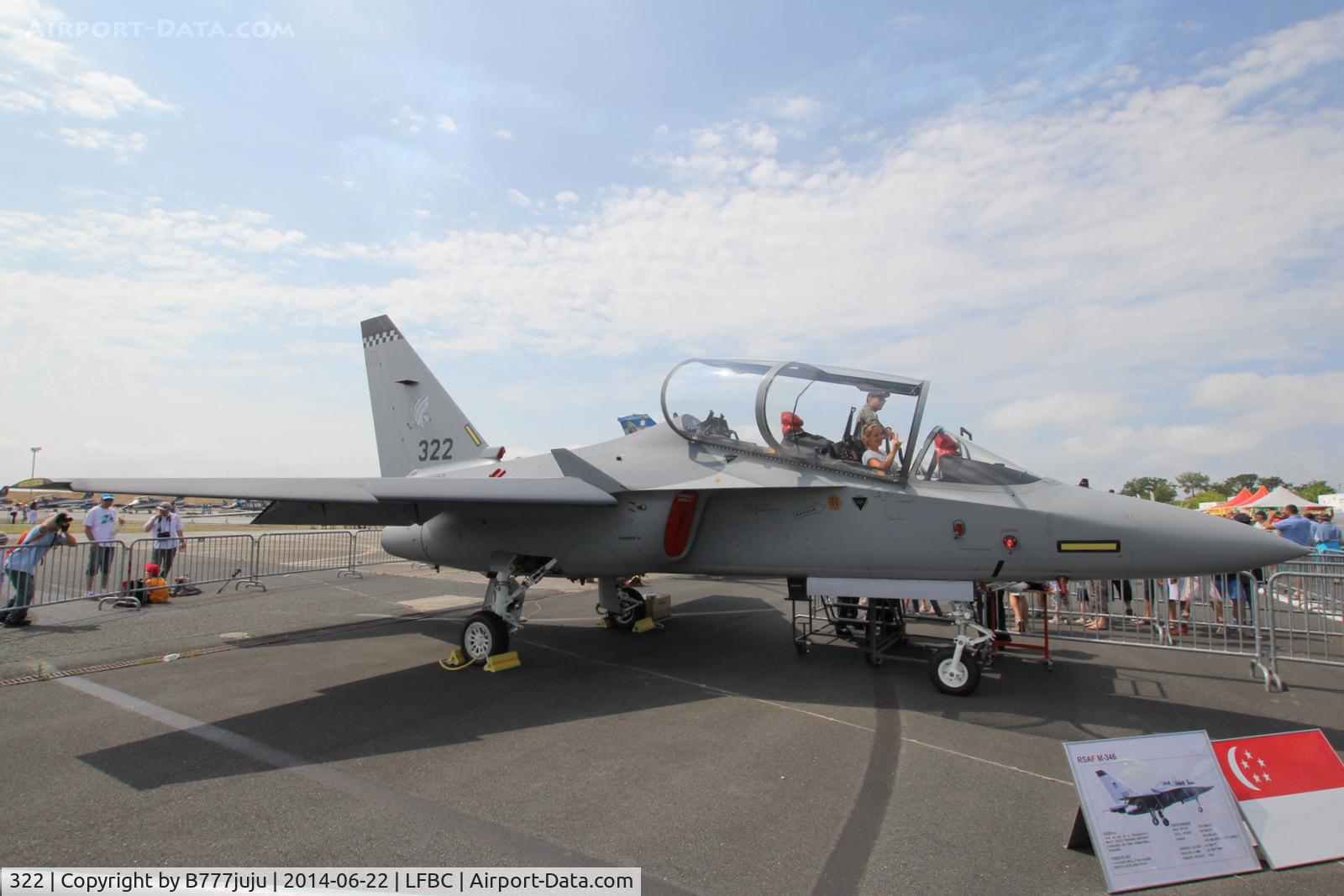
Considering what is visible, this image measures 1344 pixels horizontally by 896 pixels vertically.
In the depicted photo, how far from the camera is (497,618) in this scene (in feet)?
21.8

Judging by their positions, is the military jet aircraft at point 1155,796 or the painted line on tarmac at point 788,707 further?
the painted line on tarmac at point 788,707

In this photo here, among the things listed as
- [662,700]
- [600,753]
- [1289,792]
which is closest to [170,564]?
[662,700]

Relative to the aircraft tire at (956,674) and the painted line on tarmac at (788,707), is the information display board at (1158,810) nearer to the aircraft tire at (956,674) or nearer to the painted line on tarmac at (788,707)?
the painted line on tarmac at (788,707)

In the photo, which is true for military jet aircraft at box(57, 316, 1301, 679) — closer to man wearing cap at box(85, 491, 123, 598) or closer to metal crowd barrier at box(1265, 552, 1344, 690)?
metal crowd barrier at box(1265, 552, 1344, 690)

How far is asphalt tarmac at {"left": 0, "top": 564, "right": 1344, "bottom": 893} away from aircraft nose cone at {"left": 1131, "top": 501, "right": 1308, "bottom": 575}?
1158mm

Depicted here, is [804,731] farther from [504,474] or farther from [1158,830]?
[504,474]

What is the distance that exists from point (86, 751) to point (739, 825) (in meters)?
4.20

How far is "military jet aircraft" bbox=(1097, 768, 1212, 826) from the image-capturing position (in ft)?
9.13

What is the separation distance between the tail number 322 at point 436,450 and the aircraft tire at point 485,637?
3489 millimetres

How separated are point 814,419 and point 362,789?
14.2 ft

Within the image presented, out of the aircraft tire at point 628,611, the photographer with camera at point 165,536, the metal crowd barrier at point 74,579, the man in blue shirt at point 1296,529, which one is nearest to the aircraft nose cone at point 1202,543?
the aircraft tire at point 628,611

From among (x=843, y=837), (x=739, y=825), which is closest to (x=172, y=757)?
(x=739, y=825)

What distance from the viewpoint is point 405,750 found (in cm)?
429

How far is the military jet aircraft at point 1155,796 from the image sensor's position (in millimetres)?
2783
